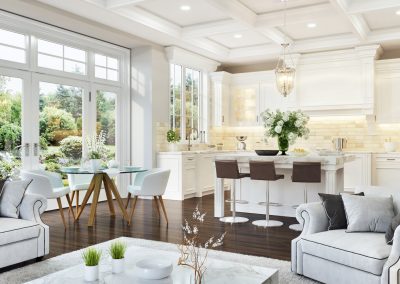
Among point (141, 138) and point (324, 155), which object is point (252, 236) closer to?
point (324, 155)

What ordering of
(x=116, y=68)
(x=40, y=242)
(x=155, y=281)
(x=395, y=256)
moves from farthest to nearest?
1. (x=116, y=68)
2. (x=40, y=242)
3. (x=395, y=256)
4. (x=155, y=281)

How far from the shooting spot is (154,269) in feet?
8.44

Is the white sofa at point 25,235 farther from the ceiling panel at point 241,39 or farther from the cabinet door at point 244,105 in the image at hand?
the cabinet door at point 244,105

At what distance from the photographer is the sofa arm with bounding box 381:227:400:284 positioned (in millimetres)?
2688

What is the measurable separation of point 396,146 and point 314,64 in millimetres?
2415

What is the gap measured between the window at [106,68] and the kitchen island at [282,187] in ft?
10.0

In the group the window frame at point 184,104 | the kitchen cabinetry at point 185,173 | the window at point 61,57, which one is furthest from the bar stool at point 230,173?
the window at point 61,57

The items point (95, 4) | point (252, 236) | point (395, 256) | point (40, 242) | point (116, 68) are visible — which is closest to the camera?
point (395, 256)

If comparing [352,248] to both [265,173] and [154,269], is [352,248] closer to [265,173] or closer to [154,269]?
[154,269]

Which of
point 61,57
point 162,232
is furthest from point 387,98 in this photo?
point 61,57

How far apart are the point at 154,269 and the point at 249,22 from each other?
205 inches

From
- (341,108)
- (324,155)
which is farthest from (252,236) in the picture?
(341,108)

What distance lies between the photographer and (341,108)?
878cm

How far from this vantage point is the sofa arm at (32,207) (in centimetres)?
405
